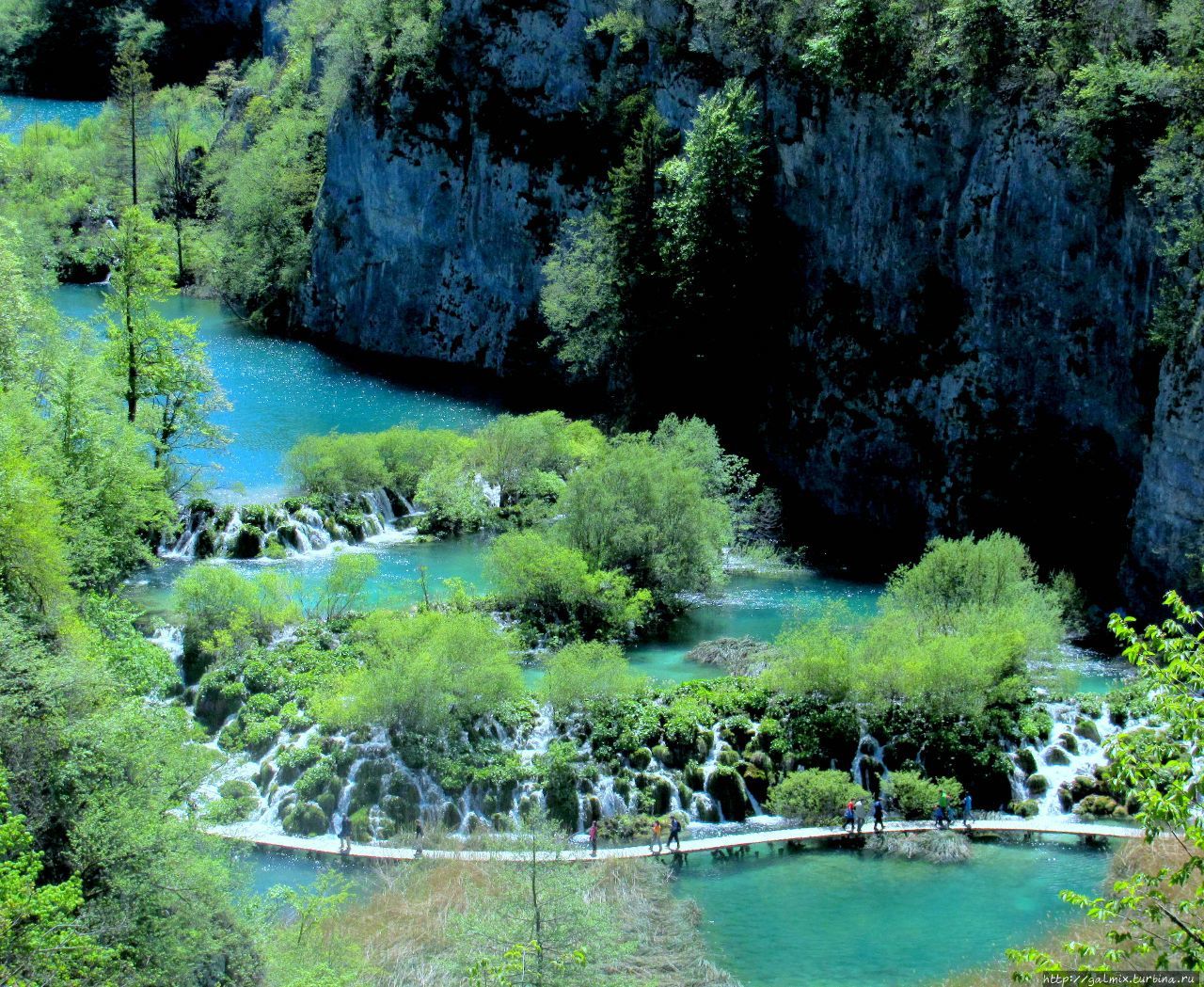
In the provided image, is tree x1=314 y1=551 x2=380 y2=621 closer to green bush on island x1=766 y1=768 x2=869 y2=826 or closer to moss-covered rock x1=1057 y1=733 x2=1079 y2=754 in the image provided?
green bush on island x1=766 y1=768 x2=869 y2=826

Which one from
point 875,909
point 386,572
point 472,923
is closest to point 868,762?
point 875,909

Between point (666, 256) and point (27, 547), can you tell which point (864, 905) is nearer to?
point (27, 547)

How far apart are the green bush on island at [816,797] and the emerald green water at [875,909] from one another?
51.8 inches

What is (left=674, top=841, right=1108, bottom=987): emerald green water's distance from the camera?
25.4 m

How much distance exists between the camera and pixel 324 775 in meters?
30.7

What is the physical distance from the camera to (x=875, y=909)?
2745 cm

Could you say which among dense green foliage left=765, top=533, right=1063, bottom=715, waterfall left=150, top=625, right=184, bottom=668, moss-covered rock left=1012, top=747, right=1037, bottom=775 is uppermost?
dense green foliage left=765, top=533, right=1063, bottom=715

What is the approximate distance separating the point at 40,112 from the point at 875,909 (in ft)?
357

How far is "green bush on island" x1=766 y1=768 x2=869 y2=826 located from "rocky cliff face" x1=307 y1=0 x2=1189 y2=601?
17.0 m

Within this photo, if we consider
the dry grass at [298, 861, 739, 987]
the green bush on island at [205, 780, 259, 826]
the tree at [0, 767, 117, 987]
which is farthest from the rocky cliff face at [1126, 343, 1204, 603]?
the tree at [0, 767, 117, 987]

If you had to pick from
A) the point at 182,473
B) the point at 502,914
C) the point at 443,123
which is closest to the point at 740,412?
the point at 182,473

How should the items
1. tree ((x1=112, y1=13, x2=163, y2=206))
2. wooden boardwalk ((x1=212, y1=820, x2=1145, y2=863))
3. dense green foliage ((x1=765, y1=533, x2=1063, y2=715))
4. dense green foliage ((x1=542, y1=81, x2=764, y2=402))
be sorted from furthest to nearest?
tree ((x1=112, y1=13, x2=163, y2=206)), dense green foliage ((x1=542, y1=81, x2=764, y2=402)), dense green foliage ((x1=765, y1=533, x2=1063, y2=715)), wooden boardwalk ((x1=212, y1=820, x2=1145, y2=863))

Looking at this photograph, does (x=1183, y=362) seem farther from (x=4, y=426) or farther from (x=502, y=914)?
(x=4, y=426)

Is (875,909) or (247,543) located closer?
(875,909)
